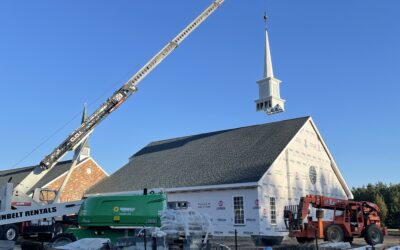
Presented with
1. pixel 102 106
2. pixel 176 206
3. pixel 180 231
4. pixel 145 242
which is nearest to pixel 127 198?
pixel 176 206

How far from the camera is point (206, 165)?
3059cm

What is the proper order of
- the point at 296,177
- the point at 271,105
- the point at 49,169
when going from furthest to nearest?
the point at 271,105
the point at 296,177
the point at 49,169

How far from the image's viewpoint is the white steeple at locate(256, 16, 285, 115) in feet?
118

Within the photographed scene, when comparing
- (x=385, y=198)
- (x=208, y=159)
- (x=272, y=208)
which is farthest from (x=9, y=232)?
(x=385, y=198)

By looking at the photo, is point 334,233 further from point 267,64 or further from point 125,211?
point 267,64

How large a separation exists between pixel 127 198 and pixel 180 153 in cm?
1839

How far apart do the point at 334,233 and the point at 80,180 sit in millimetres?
28523

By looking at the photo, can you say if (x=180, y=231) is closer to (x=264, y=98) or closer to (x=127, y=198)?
(x=127, y=198)

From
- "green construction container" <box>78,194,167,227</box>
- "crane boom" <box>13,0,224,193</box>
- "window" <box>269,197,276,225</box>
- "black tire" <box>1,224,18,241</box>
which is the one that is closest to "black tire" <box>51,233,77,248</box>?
"green construction container" <box>78,194,167,227</box>

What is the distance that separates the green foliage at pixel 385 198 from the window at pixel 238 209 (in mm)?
24911

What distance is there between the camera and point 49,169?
2502 centimetres

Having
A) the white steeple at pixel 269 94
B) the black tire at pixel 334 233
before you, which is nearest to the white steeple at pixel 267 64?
the white steeple at pixel 269 94

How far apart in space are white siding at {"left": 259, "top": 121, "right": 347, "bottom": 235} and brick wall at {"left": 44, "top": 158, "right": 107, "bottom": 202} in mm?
20466

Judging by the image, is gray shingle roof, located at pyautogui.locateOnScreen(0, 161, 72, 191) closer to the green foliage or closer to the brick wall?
the brick wall
